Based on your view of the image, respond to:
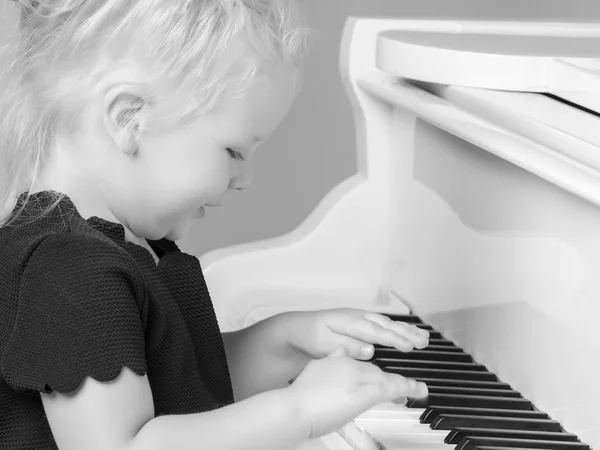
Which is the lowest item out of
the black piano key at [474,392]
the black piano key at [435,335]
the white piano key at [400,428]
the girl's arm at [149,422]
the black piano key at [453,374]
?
the girl's arm at [149,422]

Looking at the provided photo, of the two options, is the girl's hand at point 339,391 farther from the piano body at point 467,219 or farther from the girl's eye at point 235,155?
the girl's eye at point 235,155

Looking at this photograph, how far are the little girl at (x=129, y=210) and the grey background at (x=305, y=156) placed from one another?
211cm

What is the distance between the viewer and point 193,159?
3.83 ft

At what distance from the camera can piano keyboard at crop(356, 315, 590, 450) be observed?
117cm

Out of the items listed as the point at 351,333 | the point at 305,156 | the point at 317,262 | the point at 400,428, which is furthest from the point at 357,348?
the point at 305,156

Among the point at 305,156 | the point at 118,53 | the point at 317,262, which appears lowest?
the point at 317,262

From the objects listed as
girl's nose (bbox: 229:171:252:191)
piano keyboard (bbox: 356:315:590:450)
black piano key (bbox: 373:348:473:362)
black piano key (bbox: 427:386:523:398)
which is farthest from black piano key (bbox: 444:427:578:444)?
girl's nose (bbox: 229:171:252:191)

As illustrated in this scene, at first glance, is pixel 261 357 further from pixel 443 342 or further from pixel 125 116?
pixel 125 116

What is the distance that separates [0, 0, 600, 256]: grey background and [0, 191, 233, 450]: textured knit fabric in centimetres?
212

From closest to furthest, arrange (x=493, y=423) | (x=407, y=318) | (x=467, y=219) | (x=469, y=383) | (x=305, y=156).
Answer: (x=493, y=423), (x=469, y=383), (x=467, y=219), (x=407, y=318), (x=305, y=156)

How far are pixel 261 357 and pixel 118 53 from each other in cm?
45

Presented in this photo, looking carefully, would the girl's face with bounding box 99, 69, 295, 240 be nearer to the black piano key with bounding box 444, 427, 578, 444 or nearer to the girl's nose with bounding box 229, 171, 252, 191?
the girl's nose with bounding box 229, 171, 252, 191

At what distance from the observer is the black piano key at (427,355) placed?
4.60ft

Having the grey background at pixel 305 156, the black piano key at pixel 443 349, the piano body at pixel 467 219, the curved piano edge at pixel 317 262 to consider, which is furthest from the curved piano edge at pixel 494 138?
the grey background at pixel 305 156
